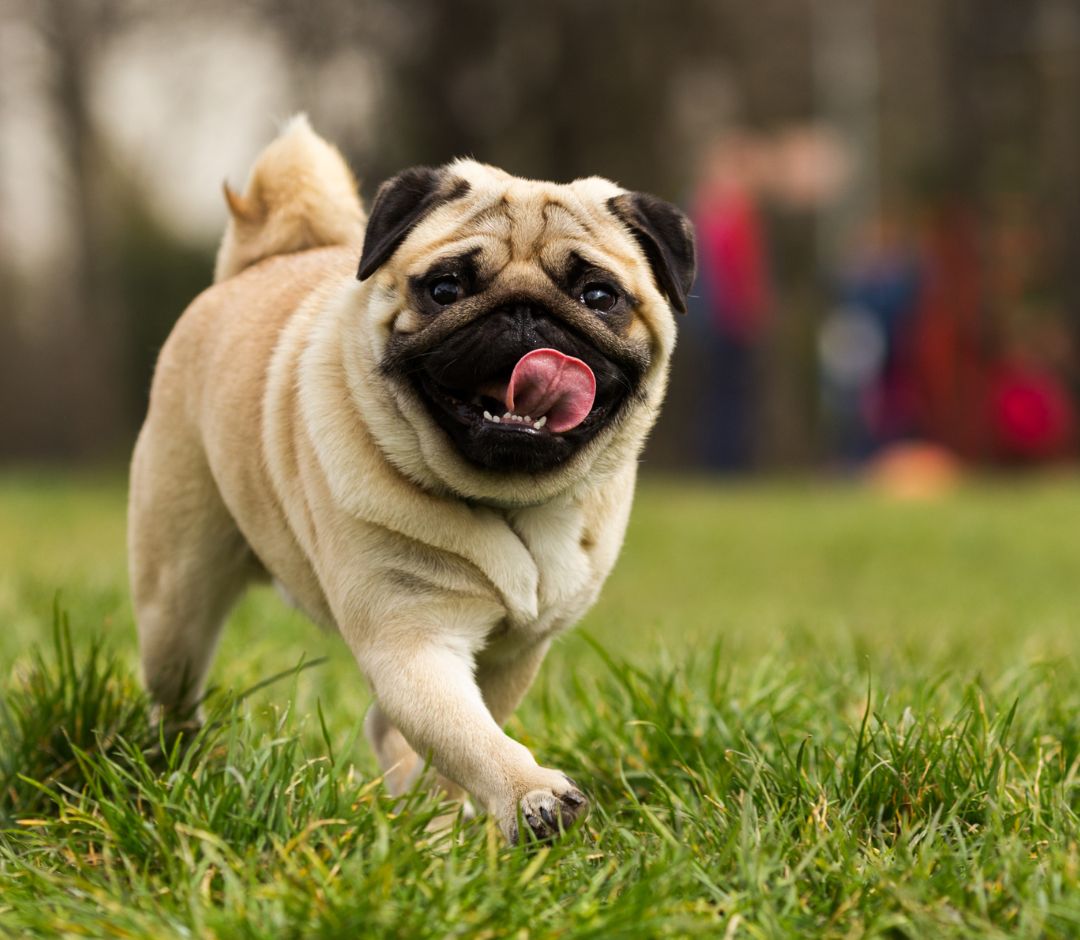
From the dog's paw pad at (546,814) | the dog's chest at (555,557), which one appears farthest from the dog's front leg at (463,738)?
the dog's chest at (555,557)

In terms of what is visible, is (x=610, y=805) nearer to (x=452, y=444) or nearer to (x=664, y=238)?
(x=452, y=444)

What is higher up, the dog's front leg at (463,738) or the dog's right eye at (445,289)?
the dog's right eye at (445,289)

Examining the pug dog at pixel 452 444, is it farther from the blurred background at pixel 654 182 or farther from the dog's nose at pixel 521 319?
the blurred background at pixel 654 182

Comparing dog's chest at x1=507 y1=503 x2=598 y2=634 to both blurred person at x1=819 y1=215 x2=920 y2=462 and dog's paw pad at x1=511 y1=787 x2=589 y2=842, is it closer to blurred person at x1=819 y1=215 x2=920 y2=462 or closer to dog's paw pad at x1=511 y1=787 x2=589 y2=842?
dog's paw pad at x1=511 y1=787 x2=589 y2=842

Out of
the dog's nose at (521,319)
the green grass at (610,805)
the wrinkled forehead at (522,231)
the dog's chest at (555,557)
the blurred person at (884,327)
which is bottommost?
the blurred person at (884,327)

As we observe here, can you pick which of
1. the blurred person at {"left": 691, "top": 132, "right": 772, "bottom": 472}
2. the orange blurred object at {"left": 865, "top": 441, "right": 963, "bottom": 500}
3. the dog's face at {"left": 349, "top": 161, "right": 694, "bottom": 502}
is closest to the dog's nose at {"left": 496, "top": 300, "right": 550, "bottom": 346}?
the dog's face at {"left": 349, "top": 161, "right": 694, "bottom": 502}

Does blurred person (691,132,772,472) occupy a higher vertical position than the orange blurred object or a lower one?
higher

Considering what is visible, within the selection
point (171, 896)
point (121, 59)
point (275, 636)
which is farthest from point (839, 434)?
point (171, 896)

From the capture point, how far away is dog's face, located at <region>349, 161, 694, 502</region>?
3.04 metres

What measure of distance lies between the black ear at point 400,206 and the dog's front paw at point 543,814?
1173 millimetres

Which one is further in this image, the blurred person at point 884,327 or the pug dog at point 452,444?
the blurred person at point 884,327

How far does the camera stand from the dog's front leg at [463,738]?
2756 mm

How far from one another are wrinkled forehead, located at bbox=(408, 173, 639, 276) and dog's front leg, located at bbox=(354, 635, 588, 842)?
0.84 meters

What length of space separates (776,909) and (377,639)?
0.97 m
